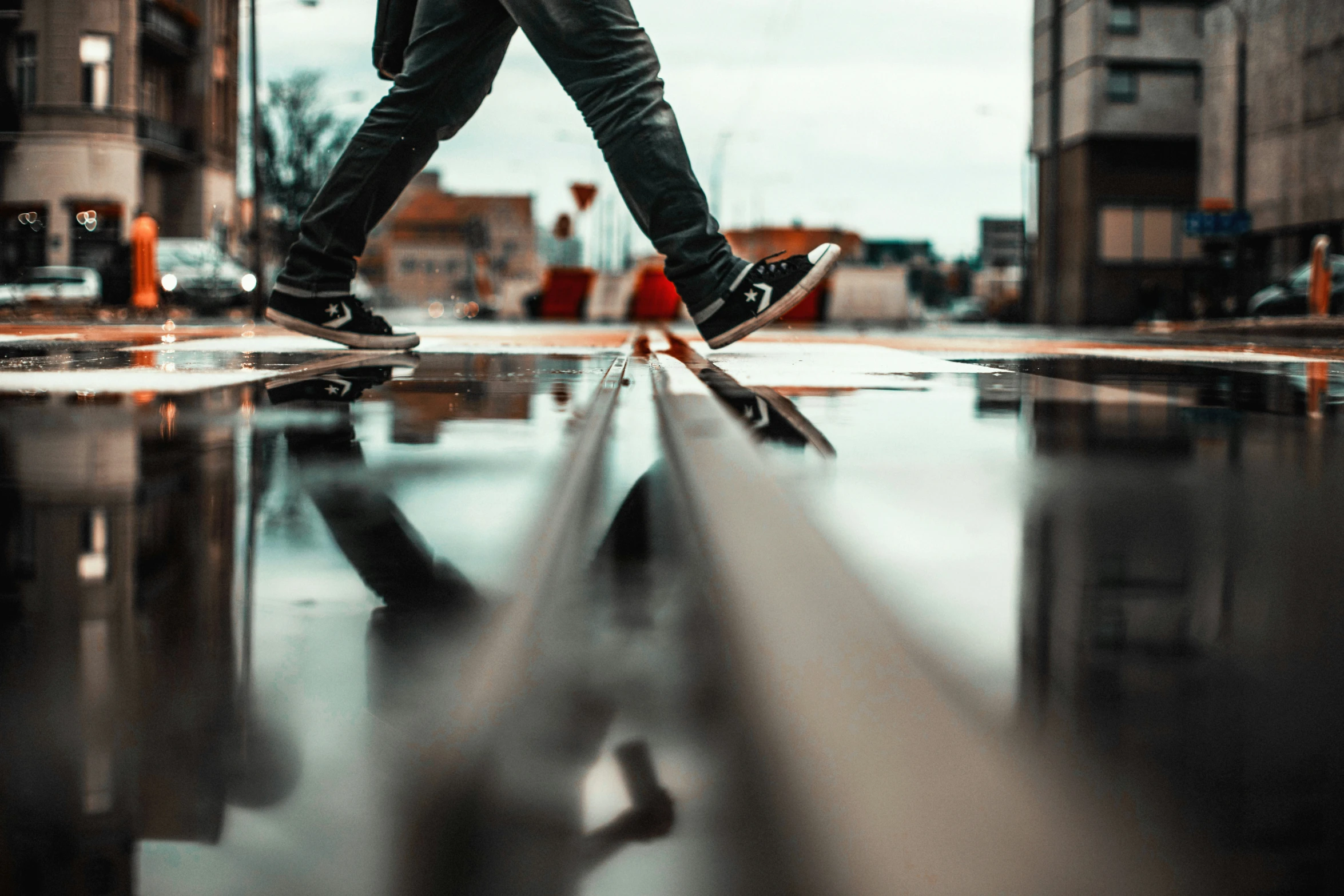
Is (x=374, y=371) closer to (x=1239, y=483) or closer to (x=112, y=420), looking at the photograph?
(x=112, y=420)

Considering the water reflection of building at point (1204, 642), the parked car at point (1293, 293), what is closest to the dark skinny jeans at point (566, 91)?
the water reflection of building at point (1204, 642)

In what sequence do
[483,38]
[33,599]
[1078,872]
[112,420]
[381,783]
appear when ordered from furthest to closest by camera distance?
[483,38] < [112,420] < [33,599] < [381,783] < [1078,872]

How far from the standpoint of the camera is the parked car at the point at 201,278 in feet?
109

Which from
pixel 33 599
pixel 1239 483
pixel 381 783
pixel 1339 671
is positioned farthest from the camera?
pixel 1239 483

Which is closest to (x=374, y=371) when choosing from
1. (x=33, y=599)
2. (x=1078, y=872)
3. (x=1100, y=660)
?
(x=33, y=599)

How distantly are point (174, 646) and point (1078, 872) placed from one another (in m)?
0.60

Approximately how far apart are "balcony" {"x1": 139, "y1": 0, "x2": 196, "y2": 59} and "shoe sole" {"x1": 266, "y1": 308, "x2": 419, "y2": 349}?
4661 centimetres

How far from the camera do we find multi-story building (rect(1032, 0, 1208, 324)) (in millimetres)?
47750

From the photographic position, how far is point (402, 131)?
488 cm

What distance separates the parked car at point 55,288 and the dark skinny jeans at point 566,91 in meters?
29.9

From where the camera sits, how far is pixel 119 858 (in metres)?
0.66

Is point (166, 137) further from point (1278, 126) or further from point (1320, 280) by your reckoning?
point (1320, 280)

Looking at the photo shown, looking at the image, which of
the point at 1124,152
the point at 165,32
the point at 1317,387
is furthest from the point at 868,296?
the point at 165,32

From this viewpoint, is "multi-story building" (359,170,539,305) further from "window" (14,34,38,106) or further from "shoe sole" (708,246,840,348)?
"shoe sole" (708,246,840,348)
